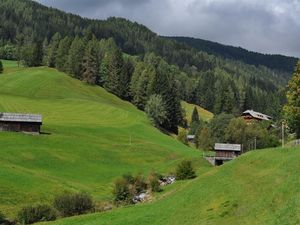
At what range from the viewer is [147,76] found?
179m

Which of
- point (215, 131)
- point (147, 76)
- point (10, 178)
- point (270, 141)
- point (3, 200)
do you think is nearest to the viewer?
point (3, 200)

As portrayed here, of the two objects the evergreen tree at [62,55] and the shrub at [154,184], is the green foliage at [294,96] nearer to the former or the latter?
the shrub at [154,184]

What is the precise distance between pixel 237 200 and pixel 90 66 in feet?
485

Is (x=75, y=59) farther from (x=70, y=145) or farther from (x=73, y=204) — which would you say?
(x=73, y=204)

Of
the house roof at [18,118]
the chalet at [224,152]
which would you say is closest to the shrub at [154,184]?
the house roof at [18,118]

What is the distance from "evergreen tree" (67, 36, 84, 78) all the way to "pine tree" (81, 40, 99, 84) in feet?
6.15

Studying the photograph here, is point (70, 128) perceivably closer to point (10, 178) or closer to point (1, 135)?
point (1, 135)

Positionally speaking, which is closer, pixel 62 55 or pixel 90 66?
pixel 90 66

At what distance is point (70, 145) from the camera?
97.8m

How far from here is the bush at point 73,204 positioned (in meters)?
54.9

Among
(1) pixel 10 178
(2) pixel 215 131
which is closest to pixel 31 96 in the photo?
(2) pixel 215 131

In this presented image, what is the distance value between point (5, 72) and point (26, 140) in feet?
339

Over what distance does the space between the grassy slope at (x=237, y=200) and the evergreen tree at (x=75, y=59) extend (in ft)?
448

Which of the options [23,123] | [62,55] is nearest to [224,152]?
[23,123]
